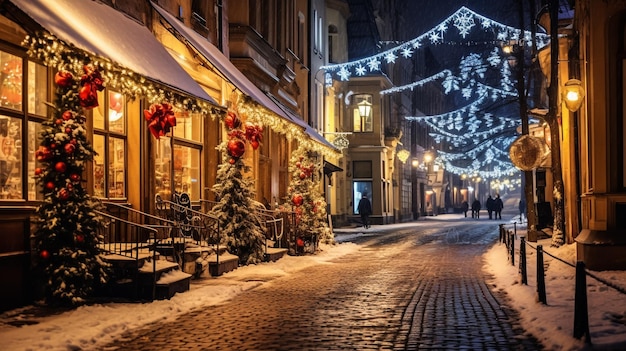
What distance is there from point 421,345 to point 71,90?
6.15 m

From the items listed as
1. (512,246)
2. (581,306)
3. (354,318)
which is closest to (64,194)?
(354,318)

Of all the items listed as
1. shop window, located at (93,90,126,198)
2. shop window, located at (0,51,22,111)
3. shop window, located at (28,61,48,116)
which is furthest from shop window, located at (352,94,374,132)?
shop window, located at (0,51,22,111)

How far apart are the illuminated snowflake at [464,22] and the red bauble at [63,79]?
51.2ft

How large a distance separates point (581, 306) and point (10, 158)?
7890 mm

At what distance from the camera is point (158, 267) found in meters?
12.9

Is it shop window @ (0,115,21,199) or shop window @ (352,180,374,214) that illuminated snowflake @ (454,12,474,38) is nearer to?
shop window @ (0,115,21,199)

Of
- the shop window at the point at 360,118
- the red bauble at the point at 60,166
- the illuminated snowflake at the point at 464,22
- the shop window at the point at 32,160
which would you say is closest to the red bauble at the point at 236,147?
the shop window at the point at 32,160

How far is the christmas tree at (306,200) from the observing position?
77.7ft

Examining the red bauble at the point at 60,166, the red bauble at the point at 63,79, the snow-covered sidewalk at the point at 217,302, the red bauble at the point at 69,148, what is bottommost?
the snow-covered sidewalk at the point at 217,302

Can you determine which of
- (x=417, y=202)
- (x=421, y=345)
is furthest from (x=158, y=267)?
(x=417, y=202)

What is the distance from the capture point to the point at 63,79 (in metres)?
11.4

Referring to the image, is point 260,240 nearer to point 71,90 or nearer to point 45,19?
point 71,90

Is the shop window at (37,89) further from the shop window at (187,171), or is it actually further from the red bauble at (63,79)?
the shop window at (187,171)

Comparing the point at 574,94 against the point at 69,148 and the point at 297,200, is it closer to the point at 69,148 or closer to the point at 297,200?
the point at 297,200
